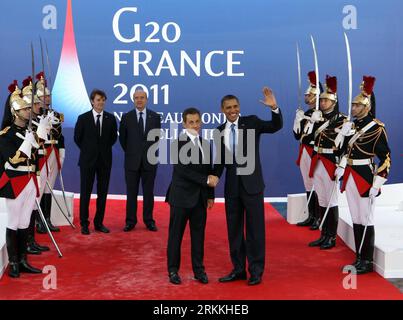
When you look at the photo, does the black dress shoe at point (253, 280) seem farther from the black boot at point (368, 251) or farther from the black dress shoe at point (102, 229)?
the black dress shoe at point (102, 229)

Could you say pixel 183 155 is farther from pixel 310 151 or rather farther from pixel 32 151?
pixel 310 151

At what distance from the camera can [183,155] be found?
184 inches

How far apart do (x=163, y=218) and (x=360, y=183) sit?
3.02 metres

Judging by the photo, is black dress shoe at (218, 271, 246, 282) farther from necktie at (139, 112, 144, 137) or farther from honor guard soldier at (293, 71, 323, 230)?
necktie at (139, 112, 144, 137)

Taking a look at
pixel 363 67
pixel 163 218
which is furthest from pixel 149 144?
pixel 363 67

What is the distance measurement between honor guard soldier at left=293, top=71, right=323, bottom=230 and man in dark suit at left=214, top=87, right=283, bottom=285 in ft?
6.57

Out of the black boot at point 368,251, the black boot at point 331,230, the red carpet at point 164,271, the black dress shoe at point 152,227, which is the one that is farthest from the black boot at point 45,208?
the black boot at point 368,251

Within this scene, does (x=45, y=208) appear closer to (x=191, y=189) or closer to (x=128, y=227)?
(x=128, y=227)

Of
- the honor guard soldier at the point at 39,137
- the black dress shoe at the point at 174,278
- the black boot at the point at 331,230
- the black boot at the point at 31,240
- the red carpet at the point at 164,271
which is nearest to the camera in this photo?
the red carpet at the point at 164,271

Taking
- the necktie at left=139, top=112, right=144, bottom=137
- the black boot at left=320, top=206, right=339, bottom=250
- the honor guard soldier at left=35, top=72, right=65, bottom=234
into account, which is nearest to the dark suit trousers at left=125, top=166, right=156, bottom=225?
the necktie at left=139, top=112, right=144, bottom=137

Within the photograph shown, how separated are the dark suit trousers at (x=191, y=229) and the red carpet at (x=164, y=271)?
0.54 ft

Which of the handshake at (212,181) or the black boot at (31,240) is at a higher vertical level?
the handshake at (212,181)

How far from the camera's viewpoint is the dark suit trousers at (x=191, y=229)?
4.77 metres
